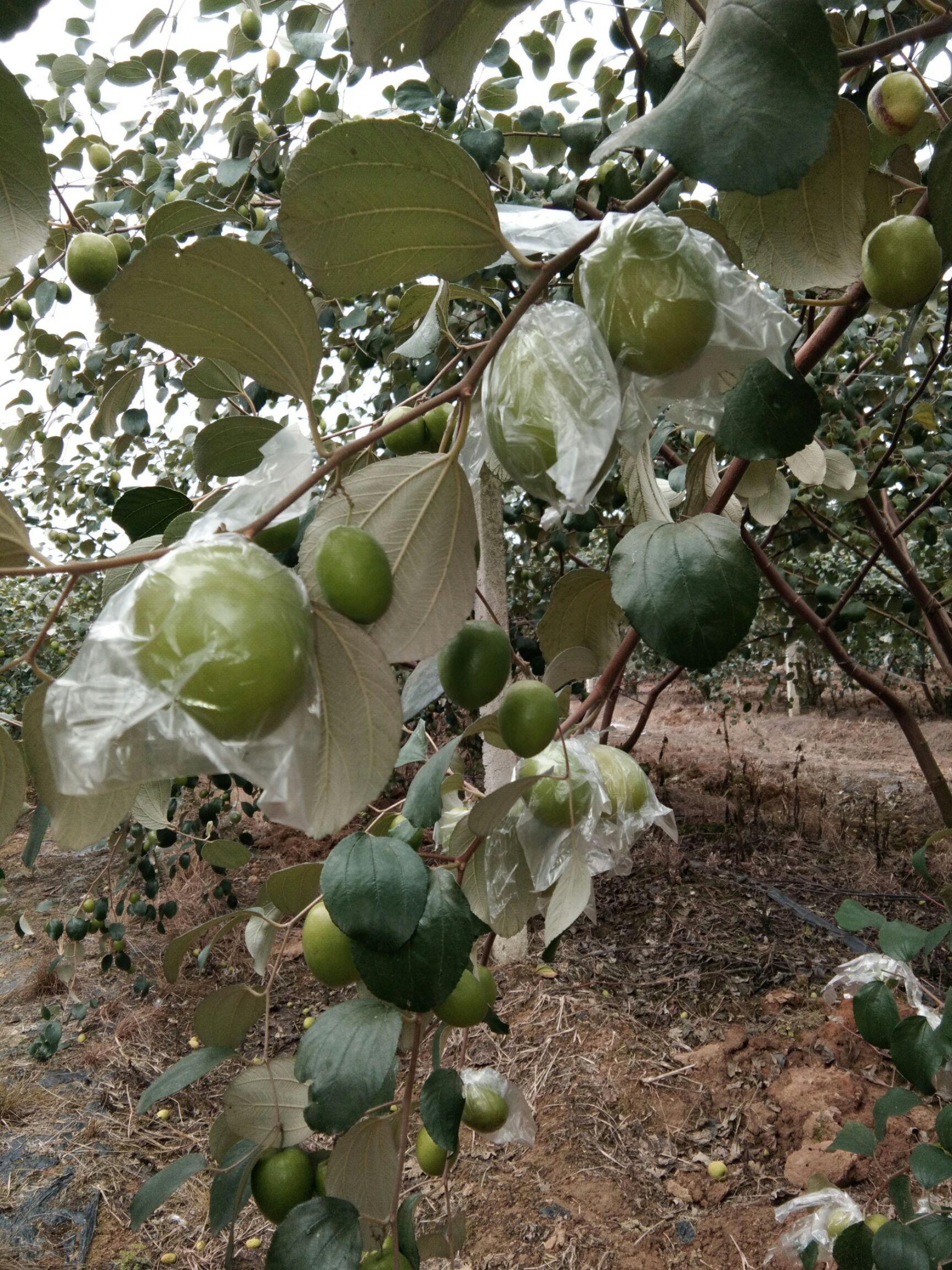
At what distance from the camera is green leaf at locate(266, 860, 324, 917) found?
780mm

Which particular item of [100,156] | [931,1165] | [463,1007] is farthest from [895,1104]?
[100,156]

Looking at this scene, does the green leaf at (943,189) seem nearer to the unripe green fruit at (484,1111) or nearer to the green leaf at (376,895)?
the green leaf at (376,895)

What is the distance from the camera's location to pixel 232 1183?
0.83 meters

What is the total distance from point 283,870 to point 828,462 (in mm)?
1105

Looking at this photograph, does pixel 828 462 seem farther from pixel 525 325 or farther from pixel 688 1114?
pixel 688 1114

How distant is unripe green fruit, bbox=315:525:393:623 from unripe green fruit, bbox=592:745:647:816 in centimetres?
49

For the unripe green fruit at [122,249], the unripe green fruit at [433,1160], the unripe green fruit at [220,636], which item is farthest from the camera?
the unripe green fruit at [122,249]

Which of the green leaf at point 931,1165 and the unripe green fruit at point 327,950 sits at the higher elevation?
the unripe green fruit at point 327,950

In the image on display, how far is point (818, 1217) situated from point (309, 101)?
246 cm

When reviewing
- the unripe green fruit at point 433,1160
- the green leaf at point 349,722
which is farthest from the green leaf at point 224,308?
the unripe green fruit at point 433,1160

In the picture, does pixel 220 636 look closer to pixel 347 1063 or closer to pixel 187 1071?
pixel 347 1063

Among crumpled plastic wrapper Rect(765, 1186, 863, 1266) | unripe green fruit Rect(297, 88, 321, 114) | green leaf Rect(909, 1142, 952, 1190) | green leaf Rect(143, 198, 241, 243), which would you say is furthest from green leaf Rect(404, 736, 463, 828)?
unripe green fruit Rect(297, 88, 321, 114)

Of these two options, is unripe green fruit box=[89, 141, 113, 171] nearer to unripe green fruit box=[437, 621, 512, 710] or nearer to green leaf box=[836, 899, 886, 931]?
unripe green fruit box=[437, 621, 512, 710]

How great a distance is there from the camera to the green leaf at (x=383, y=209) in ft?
1.33
